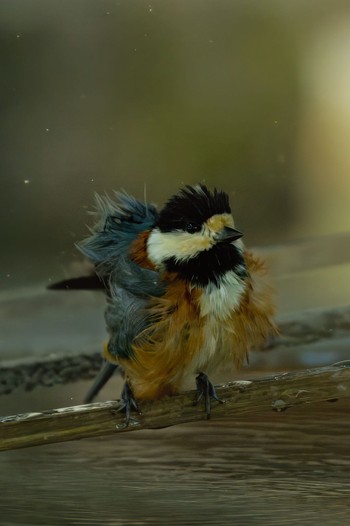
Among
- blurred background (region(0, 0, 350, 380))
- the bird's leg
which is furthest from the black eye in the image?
blurred background (region(0, 0, 350, 380))

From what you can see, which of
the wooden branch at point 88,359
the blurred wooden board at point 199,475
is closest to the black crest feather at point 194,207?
the blurred wooden board at point 199,475

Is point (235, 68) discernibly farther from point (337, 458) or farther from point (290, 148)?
point (337, 458)

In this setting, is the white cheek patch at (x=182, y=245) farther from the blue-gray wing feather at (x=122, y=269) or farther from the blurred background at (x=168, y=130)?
the blurred background at (x=168, y=130)

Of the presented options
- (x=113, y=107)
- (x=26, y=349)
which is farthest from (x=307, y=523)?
(x=113, y=107)

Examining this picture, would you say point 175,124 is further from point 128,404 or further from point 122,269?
point 128,404

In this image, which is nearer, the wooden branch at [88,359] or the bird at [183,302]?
the bird at [183,302]

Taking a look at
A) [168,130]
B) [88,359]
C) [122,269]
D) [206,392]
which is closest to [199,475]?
[206,392]

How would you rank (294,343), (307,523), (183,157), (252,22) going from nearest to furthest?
(307,523) < (294,343) < (183,157) < (252,22)
